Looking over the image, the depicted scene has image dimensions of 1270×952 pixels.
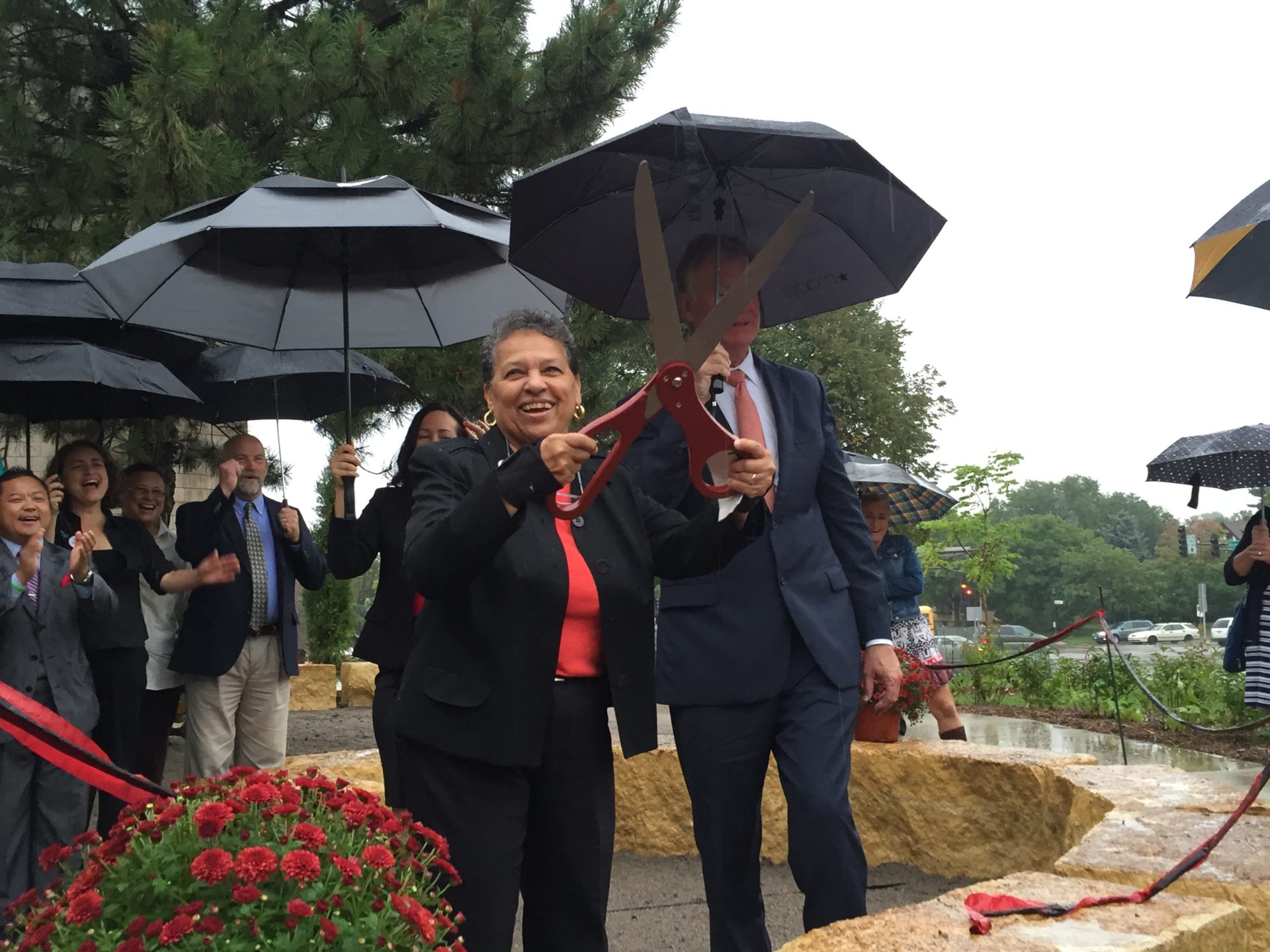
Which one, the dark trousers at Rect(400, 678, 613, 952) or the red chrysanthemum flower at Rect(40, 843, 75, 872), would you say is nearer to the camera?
the red chrysanthemum flower at Rect(40, 843, 75, 872)

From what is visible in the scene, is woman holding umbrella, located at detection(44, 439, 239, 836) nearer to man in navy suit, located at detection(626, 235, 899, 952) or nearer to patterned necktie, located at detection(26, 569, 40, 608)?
patterned necktie, located at detection(26, 569, 40, 608)

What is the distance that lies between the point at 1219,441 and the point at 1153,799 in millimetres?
6168

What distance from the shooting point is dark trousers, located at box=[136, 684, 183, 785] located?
5.75m

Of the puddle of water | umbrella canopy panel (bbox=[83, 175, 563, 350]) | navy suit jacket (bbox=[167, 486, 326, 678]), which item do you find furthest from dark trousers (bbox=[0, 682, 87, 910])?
the puddle of water

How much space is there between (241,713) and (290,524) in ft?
3.13

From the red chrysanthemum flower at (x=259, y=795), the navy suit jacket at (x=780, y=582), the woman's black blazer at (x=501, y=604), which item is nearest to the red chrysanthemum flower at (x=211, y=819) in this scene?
the red chrysanthemum flower at (x=259, y=795)

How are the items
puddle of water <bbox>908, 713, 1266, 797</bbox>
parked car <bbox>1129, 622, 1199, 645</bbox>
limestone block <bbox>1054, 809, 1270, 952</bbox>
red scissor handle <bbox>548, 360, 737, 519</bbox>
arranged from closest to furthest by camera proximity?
red scissor handle <bbox>548, 360, 737, 519</bbox> → limestone block <bbox>1054, 809, 1270, 952</bbox> → puddle of water <bbox>908, 713, 1266, 797</bbox> → parked car <bbox>1129, 622, 1199, 645</bbox>

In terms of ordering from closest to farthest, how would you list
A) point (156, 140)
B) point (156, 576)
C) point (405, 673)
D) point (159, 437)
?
1. point (405, 673)
2. point (156, 576)
3. point (156, 140)
4. point (159, 437)

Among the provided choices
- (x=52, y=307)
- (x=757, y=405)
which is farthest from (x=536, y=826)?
(x=52, y=307)

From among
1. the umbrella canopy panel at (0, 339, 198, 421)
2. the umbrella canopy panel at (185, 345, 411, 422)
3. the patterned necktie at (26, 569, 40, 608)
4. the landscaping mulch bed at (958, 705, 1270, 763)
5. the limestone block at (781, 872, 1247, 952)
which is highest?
the umbrella canopy panel at (185, 345, 411, 422)

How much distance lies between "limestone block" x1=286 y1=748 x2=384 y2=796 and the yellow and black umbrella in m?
4.07

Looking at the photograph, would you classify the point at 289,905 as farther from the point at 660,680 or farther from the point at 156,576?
the point at 156,576

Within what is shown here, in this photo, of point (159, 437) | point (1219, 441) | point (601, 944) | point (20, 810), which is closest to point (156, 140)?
point (159, 437)

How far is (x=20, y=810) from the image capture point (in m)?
4.20
